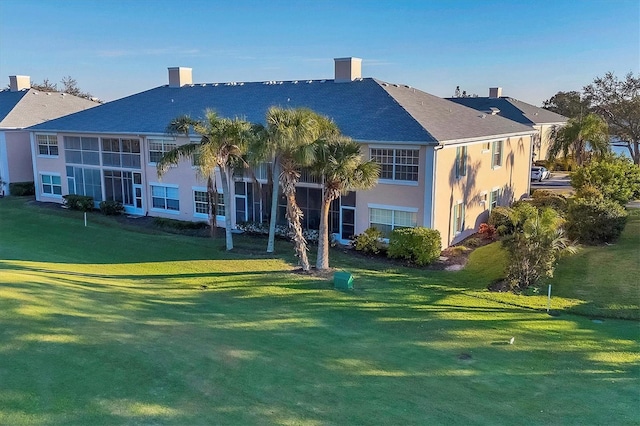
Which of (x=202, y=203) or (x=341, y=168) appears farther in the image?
(x=202, y=203)

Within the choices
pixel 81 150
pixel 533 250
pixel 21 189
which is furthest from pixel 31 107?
pixel 533 250

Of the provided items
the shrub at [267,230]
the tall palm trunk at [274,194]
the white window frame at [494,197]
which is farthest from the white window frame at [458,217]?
the tall palm trunk at [274,194]

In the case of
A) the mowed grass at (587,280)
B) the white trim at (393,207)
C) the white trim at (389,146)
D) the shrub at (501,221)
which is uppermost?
the white trim at (389,146)

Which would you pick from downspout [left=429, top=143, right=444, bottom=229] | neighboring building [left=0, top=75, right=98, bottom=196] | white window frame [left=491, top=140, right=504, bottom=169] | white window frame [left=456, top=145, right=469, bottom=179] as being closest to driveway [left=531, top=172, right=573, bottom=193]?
white window frame [left=491, top=140, right=504, bottom=169]

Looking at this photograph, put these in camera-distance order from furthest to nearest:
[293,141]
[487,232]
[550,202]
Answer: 1. [550,202]
2. [487,232]
3. [293,141]

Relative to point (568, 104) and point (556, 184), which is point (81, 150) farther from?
point (568, 104)

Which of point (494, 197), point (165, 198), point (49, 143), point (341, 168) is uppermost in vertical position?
point (49, 143)

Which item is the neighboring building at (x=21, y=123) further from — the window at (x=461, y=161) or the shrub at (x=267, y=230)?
the window at (x=461, y=161)

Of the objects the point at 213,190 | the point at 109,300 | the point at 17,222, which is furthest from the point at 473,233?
the point at 17,222

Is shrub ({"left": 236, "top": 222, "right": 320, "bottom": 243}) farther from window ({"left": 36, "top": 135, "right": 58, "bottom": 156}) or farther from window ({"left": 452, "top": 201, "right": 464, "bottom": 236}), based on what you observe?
window ({"left": 36, "top": 135, "right": 58, "bottom": 156})
